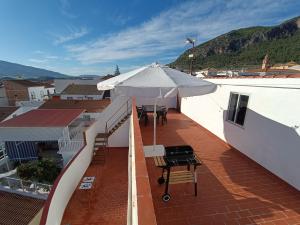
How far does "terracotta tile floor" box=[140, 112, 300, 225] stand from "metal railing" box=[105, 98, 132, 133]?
7044mm

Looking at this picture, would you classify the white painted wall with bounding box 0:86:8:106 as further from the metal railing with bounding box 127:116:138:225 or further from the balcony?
the metal railing with bounding box 127:116:138:225

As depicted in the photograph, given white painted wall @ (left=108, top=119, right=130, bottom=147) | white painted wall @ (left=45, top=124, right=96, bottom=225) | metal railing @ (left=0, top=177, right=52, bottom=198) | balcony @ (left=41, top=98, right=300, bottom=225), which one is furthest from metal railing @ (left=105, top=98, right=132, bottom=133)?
metal railing @ (left=0, top=177, right=52, bottom=198)

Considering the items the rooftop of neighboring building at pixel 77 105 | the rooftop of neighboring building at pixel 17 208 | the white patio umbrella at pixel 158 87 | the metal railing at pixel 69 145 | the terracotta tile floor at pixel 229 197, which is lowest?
the rooftop of neighboring building at pixel 17 208

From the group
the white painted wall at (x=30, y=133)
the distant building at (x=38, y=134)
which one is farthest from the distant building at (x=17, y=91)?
the white painted wall at (x=30, y=133)

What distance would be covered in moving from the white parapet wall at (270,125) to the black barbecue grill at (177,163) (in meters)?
2.12

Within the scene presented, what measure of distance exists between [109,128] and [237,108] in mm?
8711

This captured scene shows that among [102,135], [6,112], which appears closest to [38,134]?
[102,135]

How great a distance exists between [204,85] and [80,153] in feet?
25.6

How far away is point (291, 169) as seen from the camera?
3934 mm

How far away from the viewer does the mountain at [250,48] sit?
132ft

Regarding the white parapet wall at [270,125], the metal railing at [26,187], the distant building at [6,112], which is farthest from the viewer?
the distant building at [6,112]

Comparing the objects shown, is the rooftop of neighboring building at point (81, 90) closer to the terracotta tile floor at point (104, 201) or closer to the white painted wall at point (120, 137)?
the white painted wall at point (120, 137)

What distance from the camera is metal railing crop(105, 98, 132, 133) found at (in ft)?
38.7

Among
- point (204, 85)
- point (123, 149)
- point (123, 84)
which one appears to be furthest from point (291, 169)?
point (123, 149)
